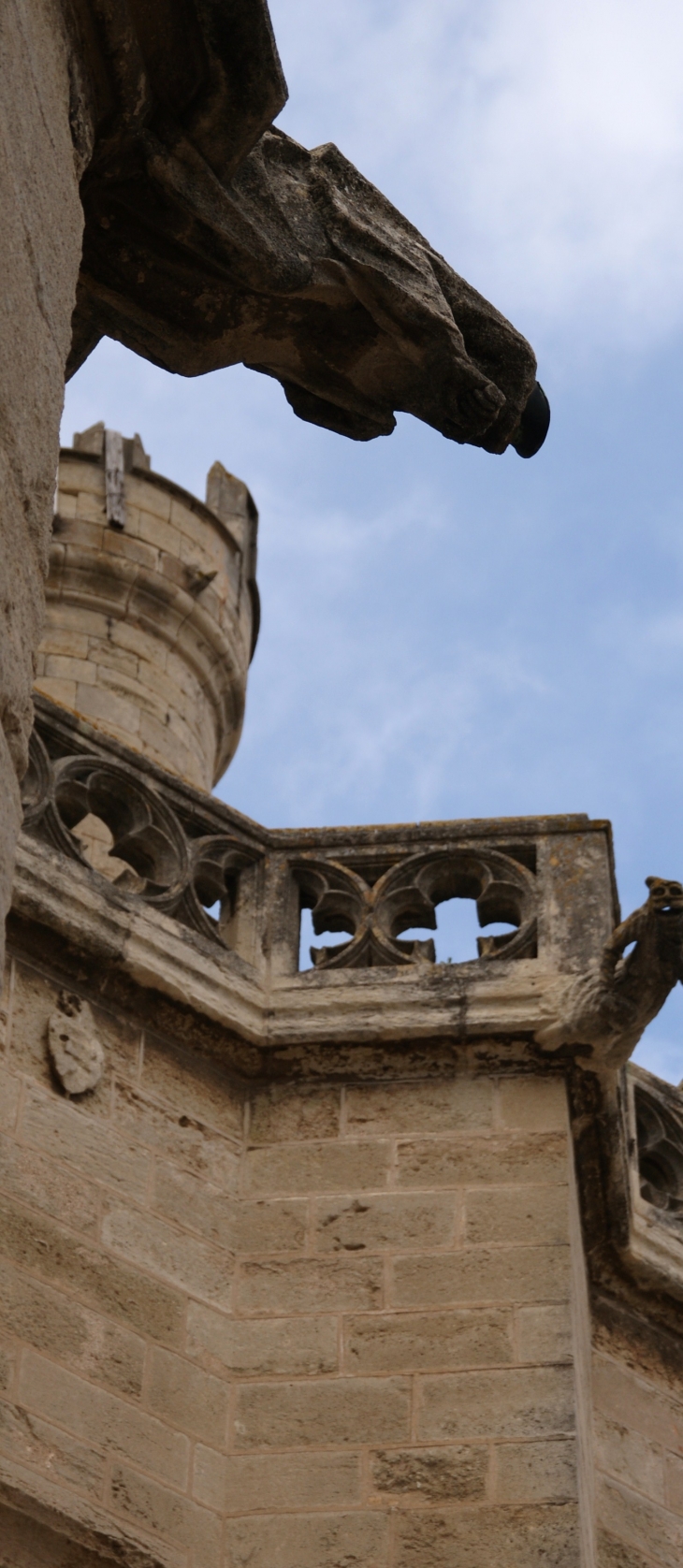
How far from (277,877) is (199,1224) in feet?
3.43

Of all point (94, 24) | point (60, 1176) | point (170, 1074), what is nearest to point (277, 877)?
point (170, 1074)

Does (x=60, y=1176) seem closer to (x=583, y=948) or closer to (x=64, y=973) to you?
(x=64, y=973)

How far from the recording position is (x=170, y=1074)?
5699mm

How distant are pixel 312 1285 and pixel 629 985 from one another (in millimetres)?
1028

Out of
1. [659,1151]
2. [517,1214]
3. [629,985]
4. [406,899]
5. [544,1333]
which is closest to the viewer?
[544,1333]

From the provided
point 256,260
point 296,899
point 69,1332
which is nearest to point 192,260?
point 256,260

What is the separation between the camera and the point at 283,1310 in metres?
5.44

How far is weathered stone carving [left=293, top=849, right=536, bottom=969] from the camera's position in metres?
6.04

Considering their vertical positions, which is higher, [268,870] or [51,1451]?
[268,870]

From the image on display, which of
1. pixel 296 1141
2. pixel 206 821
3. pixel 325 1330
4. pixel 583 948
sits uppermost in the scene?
pixel 206 821

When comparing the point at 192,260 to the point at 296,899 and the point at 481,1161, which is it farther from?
the point at 296,899

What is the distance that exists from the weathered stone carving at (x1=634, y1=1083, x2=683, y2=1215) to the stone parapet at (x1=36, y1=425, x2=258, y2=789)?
419 centimetres

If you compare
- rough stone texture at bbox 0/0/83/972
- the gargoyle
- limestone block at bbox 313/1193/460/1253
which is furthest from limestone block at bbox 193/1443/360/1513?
rough stone texture at bbox 0/0/83/972

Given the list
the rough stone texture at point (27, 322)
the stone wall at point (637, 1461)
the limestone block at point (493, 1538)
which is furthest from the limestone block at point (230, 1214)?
the rough stone texture at point (27, 322)
